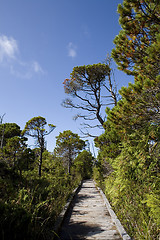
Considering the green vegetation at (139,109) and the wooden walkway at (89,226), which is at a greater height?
the green vegetation at (139,109)

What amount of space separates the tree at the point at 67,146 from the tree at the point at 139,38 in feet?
36.7

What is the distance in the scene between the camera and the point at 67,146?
612 inches

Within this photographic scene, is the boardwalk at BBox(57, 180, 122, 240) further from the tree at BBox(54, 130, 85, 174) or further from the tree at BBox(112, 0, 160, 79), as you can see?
the tree at BBox(54, 130, 85, 174)

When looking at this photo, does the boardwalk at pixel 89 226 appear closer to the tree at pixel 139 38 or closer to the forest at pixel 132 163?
the forest at pixel 132 163

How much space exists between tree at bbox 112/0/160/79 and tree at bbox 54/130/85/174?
11.2 m

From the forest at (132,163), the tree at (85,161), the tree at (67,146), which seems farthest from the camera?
the tree at (85,161)

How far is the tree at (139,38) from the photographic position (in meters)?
3.79

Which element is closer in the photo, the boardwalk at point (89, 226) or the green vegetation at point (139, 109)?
the boardwalk at point (89, 226)

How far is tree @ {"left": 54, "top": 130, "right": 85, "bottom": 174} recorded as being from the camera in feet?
49.8

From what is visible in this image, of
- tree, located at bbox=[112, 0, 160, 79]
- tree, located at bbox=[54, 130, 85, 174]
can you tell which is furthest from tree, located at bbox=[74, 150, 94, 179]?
tree, located at bbox=[112, 0, 160, 79]

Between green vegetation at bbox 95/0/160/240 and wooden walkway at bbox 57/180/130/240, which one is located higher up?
green vegetation at bbox 95/0/160/240

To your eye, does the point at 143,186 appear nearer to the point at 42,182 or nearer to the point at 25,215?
the point at 25,215

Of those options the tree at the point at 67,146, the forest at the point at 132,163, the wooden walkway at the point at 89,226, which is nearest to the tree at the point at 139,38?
the forest at the point at 132,163

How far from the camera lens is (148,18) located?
396 centimetres
